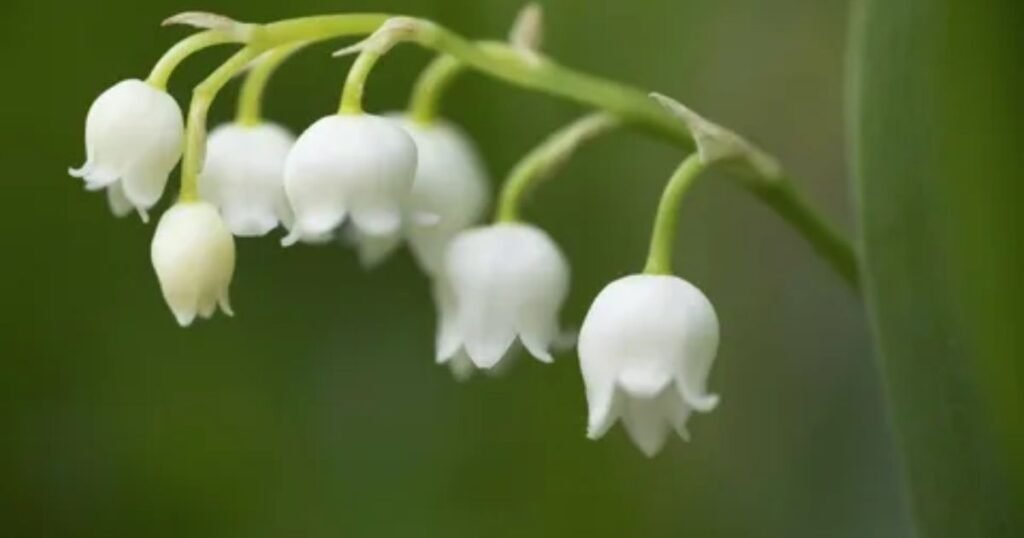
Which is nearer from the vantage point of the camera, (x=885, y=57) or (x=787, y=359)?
(x=885, y=57)

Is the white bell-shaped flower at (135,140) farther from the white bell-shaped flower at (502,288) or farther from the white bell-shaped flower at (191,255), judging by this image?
the white bell-shaped flower at (502,288)

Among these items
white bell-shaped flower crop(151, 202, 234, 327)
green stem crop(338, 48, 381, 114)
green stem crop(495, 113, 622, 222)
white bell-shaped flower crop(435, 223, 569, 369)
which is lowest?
white bell-shaped flower crop(435, 223, 569, 369)

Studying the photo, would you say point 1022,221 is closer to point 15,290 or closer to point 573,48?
point 573,48

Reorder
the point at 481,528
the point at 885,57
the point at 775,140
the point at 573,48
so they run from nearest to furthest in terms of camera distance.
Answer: the point at 885,57 < the point at 481,528 < the point at 573,48 < the point at 775,140

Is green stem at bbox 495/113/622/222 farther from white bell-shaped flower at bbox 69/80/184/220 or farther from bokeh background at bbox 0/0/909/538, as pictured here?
bokeh background at bbox 0/0/909/538

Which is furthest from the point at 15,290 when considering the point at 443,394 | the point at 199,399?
the point at 443,394

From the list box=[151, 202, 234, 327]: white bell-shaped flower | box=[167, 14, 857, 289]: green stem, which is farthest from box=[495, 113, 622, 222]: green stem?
box=[151, 202, 234, 327]: white bell-shaped flower
